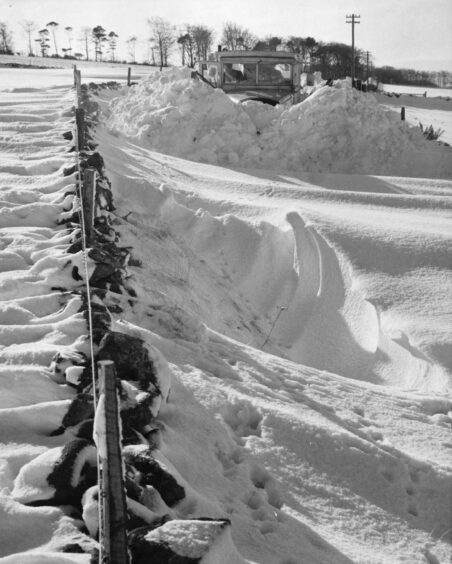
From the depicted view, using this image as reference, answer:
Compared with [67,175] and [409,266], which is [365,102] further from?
[67,175]

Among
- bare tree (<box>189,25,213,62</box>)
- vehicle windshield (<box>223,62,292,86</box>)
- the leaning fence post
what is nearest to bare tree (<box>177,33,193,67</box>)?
bare tree (<box>189,25,213,62</box>)

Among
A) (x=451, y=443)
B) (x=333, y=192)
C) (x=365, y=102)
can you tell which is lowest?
(x=451, y=443)

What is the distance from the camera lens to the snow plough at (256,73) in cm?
1279

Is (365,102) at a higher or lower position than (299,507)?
higher

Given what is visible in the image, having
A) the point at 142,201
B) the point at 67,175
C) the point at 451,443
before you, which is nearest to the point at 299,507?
the point at 451,443

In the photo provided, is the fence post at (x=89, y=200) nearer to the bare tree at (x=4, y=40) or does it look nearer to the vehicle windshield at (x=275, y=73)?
the vehicle windshield at (x=275, y=73)

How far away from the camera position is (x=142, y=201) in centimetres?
703

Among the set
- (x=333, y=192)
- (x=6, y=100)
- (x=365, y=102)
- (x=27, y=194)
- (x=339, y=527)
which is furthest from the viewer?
(x=6, y=100)

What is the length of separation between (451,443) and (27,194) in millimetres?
3804

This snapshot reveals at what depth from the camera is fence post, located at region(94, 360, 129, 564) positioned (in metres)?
1.46

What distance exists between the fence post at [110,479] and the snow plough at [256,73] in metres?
11.6

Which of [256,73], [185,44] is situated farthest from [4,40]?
[256,73]

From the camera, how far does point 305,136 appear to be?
1018cm

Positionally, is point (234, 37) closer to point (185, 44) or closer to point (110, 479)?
point (185, 44)
